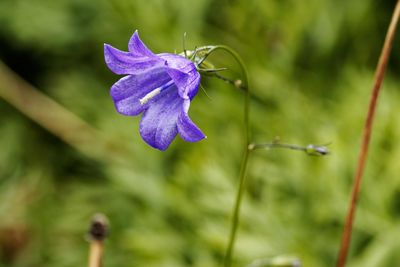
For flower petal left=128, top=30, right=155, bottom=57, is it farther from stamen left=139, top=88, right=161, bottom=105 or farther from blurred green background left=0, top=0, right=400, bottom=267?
blurred green background left=0, top=0, right=400, bottom=267

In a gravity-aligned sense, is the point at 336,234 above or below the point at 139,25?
below

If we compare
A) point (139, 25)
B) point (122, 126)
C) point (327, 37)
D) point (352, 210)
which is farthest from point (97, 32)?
point (352, 210)

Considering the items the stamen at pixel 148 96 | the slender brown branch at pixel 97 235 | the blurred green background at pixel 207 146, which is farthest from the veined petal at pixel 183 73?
the blurred green background at pixel 207 146

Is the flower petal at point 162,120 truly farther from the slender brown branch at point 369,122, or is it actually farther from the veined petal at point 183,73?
the slender brown branch at point 369,122

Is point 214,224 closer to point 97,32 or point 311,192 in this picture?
point 311,192

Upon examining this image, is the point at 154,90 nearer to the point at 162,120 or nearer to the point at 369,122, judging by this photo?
the point at 162,120

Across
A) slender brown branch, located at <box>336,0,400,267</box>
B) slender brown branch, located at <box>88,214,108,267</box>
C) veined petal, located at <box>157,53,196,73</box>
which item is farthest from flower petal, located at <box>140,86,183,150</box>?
slender brown branch, located at <box>336,0,400,267</box>
